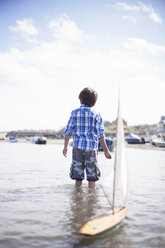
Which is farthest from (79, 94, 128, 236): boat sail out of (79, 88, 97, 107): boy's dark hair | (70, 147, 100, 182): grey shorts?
(79, 88, 97, 107): boy's dark hair

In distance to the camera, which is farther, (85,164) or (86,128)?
(85,164)

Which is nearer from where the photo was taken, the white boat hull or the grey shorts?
the white boat hull

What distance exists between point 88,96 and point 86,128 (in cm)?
61

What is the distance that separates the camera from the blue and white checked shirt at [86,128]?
4.82 meters

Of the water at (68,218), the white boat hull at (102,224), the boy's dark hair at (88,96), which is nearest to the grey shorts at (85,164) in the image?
the water at (68,218)

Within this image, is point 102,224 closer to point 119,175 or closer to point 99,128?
point 119,175

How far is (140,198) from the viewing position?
218 inches

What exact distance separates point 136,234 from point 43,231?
1.15 meters

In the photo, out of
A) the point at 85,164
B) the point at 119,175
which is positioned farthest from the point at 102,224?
the point at 85,164

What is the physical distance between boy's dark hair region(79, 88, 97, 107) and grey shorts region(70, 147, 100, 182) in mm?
899

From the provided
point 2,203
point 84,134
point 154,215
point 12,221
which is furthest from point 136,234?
point 2,203

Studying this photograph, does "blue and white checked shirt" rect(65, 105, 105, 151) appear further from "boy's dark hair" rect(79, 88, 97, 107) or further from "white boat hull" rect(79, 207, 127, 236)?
"white boat hull" rect(79, 207, 127, 236)

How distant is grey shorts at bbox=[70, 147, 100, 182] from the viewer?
491cm

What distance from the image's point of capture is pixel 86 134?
15.7ft
